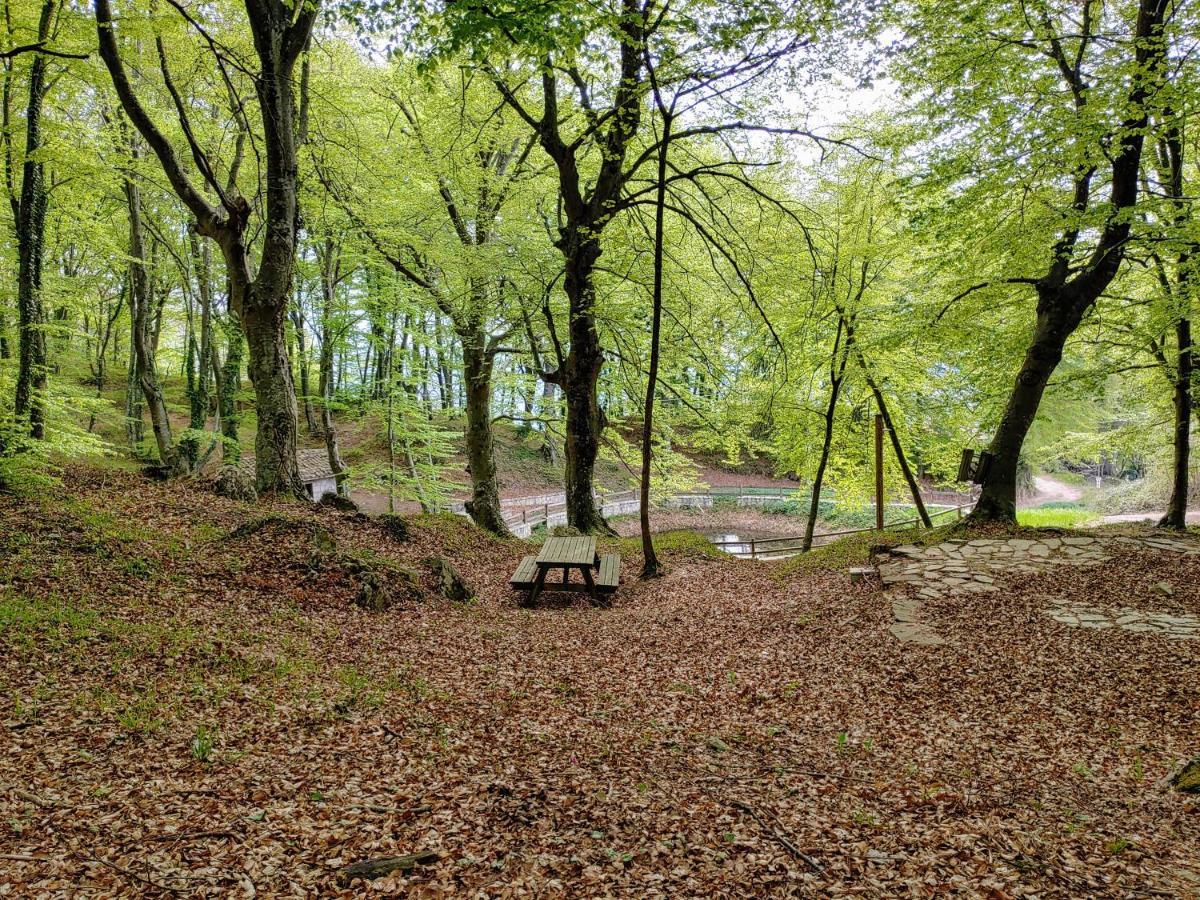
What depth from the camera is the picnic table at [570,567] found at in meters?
7.80

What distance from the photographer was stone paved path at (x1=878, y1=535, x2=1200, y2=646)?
18.6 feet

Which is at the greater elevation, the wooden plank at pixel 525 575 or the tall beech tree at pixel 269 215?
the tall beech tree at pixel 269 215

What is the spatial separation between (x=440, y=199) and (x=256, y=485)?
260 inches

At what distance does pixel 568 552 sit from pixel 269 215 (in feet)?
20.3

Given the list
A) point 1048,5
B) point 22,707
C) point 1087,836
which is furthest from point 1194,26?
point 22,707

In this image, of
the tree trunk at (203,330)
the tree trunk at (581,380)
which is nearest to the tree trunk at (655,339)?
the tree trunk at (581,380)

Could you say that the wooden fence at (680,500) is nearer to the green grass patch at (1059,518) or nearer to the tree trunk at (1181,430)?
the green grass patch at (1059,518)

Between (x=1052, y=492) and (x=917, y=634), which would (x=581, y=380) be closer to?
(x=917, y=634)

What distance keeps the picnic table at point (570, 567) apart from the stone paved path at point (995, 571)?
3.61m

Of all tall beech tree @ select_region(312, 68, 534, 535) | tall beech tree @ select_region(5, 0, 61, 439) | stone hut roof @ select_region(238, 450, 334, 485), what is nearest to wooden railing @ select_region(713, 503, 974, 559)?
tall beech tree @ select_region(312, 68, 534, 535)

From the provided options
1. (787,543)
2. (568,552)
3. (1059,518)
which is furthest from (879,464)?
(1059,518)

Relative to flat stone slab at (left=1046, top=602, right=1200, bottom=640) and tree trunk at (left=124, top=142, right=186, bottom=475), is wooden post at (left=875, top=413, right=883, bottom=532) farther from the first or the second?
tree trunk at (left=124, top=142, right=186, bottom=475)

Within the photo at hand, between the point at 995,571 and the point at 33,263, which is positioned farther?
the point at 33,263

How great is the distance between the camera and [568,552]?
823 centimetres
